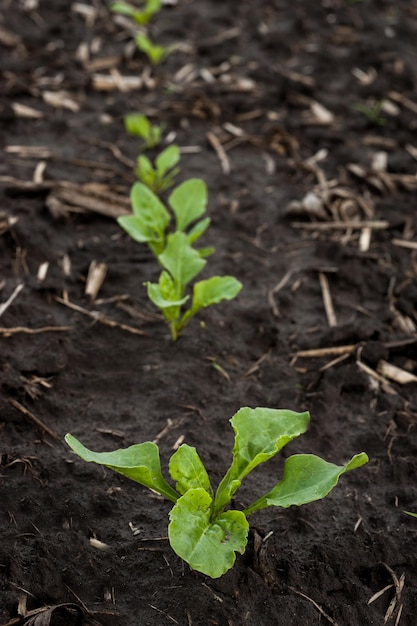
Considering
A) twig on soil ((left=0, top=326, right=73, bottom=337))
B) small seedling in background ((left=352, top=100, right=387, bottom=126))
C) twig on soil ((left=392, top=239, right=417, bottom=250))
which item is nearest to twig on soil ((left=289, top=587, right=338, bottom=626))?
twig on soil ((left=0, top=326, right=73, bottom=337))

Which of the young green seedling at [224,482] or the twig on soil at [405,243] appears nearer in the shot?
the young green seedling at [224,482]

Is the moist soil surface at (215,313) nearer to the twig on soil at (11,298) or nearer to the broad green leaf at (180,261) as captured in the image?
the twig on soil at (11,298)

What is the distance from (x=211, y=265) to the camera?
9.91 feet

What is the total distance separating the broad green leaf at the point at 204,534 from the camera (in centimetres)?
166

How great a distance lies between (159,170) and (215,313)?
0.87 m

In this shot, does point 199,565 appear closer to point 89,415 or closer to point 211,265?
point 89,415

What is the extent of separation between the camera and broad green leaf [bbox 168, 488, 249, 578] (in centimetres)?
166

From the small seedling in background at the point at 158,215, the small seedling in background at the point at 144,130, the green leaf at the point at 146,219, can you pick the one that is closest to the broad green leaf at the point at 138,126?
the small seedling in background at the point at 144,130

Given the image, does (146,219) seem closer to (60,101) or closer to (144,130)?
(144,130)

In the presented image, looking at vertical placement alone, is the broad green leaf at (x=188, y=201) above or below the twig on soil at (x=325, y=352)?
above

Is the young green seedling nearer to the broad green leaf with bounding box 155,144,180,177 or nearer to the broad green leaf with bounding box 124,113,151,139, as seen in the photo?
the broad green leaf with bounding box 155,144,180,177

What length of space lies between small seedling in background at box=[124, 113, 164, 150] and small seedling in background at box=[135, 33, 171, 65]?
0.76m

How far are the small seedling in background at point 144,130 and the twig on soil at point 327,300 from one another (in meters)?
1.24

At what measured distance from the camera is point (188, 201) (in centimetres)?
292
